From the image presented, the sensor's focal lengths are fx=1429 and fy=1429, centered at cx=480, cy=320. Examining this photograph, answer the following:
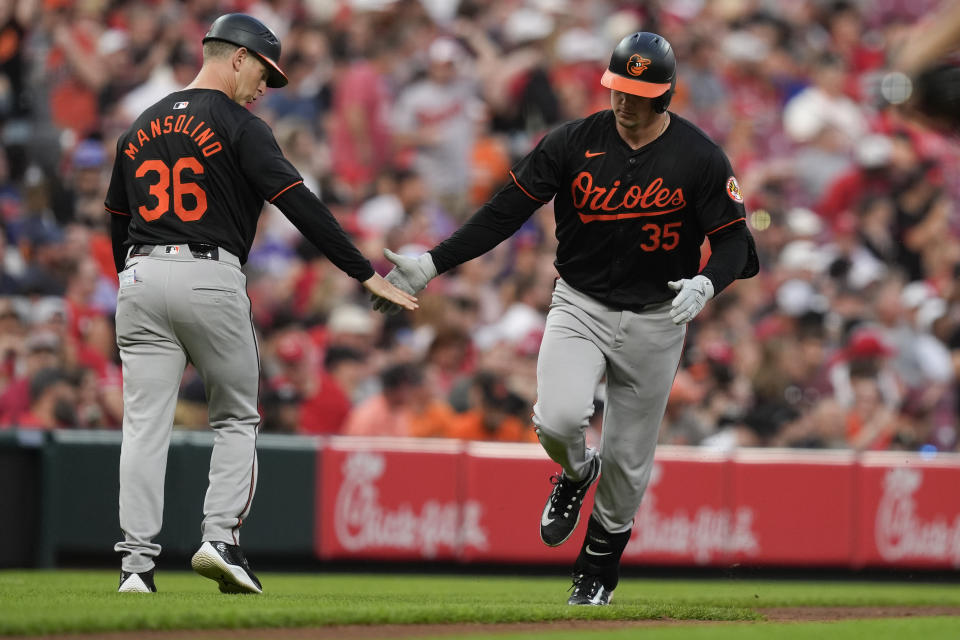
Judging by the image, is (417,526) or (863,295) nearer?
(417,526)

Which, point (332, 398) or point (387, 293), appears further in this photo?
point (332, 398)

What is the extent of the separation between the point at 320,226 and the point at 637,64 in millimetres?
1632

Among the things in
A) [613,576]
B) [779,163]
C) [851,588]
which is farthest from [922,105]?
[779,163]

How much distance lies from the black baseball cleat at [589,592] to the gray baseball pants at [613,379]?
0.87 feet

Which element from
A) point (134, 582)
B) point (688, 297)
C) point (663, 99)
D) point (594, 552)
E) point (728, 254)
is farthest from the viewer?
point (594, 552)

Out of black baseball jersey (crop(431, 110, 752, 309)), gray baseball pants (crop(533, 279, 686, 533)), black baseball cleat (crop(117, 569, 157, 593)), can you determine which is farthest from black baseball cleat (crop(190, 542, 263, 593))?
black baseball jersey (crop(431, 110, 752, 309))

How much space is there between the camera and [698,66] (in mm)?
16859

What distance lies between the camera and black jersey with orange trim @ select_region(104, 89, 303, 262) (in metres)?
6.46

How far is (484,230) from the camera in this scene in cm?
701

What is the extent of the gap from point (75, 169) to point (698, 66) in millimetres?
7517

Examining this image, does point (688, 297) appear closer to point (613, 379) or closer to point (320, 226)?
point (613, 379)

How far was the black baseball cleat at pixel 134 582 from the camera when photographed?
652cm

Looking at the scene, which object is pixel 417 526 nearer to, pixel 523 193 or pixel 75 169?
pixel 523 193

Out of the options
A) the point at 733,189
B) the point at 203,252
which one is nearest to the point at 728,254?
the point at 733,189
